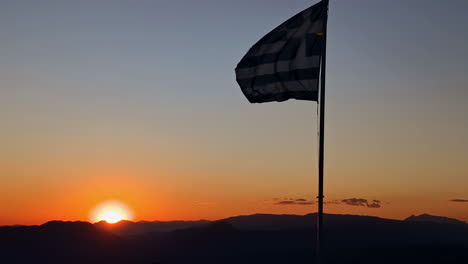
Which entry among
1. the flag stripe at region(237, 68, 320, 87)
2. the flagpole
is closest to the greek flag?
the flag stripe at region(237, 68, 320, 87)

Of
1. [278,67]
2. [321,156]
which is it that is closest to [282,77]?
[278,67]

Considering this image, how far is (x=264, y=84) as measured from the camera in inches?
1055

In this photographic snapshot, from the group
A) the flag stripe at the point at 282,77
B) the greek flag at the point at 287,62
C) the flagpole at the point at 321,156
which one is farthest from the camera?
the greek flag at the point at 287,62

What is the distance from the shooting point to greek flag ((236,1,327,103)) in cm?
2531

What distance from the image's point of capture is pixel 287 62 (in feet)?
85.7

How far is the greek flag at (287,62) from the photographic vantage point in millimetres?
25312

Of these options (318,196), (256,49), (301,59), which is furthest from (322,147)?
(256,49)

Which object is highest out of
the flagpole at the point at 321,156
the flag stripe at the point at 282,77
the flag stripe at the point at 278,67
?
the flag stripe at the point at 278,67

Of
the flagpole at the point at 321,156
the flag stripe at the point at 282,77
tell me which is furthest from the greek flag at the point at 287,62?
the flagpole at the point at 321,156

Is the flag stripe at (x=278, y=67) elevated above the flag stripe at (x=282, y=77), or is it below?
above

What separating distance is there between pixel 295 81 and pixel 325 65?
4.55ft

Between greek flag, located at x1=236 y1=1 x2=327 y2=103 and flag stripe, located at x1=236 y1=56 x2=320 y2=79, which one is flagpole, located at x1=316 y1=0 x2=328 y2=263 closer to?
greek flag, located at x1=236 y1=1 x2=327 y2=103

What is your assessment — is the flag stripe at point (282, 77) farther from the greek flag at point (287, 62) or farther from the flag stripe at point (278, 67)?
the flag stripe at point (278, 67)

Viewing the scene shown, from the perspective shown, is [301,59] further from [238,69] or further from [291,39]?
[238,69]
